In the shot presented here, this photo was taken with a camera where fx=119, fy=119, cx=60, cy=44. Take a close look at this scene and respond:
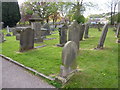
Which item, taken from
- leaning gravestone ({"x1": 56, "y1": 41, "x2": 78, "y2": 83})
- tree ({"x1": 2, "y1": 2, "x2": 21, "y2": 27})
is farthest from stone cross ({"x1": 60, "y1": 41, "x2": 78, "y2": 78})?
tree ({"x1": 2, "y1": 2, "x2": 21, "y2": 27})

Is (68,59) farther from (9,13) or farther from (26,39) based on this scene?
(9,13)

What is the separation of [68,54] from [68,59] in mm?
192

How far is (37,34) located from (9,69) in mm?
6476

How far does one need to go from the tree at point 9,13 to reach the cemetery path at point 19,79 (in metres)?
26.4

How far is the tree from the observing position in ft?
93.9

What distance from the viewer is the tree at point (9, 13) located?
28616 millimetres

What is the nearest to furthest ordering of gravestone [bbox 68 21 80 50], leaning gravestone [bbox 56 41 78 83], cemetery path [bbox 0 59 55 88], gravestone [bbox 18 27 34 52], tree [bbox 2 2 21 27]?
cemetery path [bbox 0 59 55 88] → leaning gravestone [bbox 56 41 78 83] → gravestone [bbox 68 21 80 50] → gravestone [bbox 18 27 34 52] → tree [bbox 2 2 21 27]

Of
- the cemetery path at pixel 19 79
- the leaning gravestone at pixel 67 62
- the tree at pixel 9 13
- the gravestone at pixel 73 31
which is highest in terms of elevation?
the tree at pixel 9 13

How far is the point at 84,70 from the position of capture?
509 centimetres

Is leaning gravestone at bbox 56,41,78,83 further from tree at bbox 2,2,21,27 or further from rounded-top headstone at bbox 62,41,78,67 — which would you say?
tree at bbox 2,2,21,27

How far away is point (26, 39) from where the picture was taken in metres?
8.34

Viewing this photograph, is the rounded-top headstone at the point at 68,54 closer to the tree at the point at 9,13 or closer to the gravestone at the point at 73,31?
the gravestone at the point at 73,31

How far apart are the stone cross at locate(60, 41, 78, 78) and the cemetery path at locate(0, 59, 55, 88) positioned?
0.73 meters

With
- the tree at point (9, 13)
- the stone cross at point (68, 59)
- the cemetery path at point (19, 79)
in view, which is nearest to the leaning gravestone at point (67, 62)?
the stone cross at point (68, 59)
